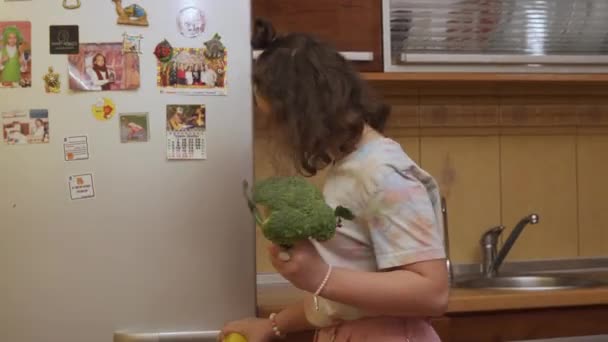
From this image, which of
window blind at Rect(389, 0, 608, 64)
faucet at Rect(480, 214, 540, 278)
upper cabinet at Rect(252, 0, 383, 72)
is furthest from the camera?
faucet at Rect(480, 214, 540, 278)

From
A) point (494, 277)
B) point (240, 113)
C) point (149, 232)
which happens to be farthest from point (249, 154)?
point (494, 277)

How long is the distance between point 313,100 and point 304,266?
9.6 inches

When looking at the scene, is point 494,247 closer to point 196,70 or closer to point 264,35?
point 196,70

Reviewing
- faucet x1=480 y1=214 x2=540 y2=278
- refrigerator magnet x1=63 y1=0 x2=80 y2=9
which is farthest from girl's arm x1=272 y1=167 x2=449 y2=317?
faucet x1=480 y1=214 x2=540 y2=278

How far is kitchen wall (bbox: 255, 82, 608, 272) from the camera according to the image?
227cm

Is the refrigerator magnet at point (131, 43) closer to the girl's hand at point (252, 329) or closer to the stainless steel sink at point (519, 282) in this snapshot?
the girl's hand at point (252, 329)

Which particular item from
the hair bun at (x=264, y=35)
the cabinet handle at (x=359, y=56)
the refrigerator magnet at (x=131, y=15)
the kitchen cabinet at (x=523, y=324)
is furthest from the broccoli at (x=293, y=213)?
the cabinet handle at (x=359, y=56)

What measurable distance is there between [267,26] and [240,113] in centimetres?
31

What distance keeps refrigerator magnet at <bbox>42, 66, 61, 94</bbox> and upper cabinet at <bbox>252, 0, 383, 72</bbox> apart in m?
0.56

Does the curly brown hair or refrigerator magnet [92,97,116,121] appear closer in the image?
the curly brown hair

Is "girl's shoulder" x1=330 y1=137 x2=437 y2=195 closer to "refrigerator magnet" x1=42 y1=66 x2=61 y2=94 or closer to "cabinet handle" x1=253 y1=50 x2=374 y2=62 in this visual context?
"refrigerator magnet" x1=42 y1=66 x2=61 y2=94

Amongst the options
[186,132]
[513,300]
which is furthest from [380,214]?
[513,300]

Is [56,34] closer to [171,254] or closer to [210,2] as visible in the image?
[210,2]

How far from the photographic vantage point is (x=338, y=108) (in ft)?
3.74
